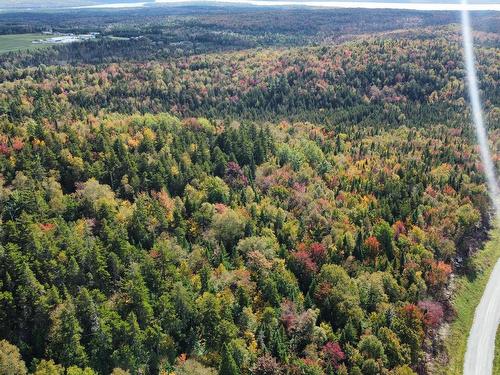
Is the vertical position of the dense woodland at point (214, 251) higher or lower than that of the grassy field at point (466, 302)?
higher

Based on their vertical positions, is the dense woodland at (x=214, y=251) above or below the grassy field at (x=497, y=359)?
above

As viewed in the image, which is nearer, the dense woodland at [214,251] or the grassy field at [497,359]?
the dense woodland at [214,251]

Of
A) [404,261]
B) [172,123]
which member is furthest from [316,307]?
[172,123]

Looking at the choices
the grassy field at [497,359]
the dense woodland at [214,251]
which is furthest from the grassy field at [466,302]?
the dense woodland at [214,251]

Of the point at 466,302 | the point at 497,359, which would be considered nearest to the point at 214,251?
the point at 466,302

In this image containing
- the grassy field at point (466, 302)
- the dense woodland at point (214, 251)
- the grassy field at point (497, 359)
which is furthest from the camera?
the grassy field at point (466, 302)

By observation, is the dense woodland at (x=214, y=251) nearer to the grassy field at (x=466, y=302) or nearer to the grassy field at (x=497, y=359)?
the grassy field at (x=466, y=302)

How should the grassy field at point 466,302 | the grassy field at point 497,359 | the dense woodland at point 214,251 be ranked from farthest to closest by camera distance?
1. the grassy field at point 466,302
2. the grassy field at point 497,359
3. the dense woodland at point 214,251

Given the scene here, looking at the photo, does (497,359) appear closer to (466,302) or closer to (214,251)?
(466,302)

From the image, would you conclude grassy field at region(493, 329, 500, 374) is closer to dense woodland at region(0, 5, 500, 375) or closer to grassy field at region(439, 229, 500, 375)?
grassy field at region(439, 229, 500, 375)
